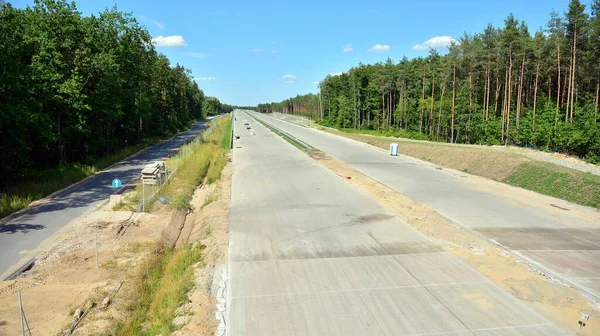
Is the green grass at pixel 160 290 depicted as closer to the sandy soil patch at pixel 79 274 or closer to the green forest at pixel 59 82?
the sandy soil patch at pixel 79 274

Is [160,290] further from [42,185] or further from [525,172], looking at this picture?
[525,172]

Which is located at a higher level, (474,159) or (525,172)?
(474,159)

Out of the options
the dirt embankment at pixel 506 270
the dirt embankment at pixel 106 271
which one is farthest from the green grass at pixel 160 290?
the dirt embankment at pixel 506 270

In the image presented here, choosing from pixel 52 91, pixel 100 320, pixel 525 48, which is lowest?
pixel 100 320

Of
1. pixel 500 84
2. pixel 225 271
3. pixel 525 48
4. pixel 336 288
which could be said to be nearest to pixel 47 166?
Answer: pixel 225 271

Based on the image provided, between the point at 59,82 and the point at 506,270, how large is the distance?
28.7 m

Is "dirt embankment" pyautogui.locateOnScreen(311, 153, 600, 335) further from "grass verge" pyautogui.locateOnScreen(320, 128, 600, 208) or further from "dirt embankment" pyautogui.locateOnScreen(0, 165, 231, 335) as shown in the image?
"grass verge" pyautogui.locateOnScreen(320, 128, 600, 208)

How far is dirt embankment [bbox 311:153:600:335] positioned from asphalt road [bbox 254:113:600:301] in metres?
0.62

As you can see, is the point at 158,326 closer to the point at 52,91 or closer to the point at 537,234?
the point at 537,234

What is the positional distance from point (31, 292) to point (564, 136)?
4300 cm

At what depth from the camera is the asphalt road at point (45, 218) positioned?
483 inches

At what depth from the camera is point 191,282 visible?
33.0ft

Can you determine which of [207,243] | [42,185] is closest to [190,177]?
[42,185]

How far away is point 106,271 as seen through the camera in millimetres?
11203
